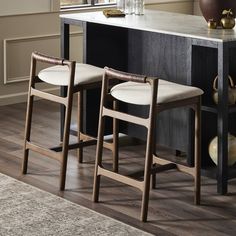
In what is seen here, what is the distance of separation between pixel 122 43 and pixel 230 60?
902mm

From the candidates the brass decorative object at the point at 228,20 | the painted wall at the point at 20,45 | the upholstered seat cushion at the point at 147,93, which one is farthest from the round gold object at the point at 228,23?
the painted wall at the point at 20,45

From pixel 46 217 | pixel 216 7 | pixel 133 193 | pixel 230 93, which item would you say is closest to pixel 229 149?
pixel 230 93

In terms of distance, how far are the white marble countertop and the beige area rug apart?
115 cm

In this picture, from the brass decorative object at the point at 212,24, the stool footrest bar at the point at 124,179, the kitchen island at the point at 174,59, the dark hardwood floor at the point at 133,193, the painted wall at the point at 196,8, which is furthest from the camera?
the painted wall at the point at 196,8

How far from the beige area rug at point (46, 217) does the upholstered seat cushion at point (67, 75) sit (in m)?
0.64

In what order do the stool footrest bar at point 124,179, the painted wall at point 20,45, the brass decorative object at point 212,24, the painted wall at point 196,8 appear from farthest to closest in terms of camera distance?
the painted wall at point 196,8 → the painted wall at point 20,45 → the brass decorative object at point 212,24 → the stool footrest bar at point 124,179

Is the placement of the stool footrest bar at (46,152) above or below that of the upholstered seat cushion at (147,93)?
below

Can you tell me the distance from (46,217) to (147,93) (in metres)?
0.83

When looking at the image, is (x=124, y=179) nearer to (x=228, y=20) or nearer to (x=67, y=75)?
(x=67, y=75)

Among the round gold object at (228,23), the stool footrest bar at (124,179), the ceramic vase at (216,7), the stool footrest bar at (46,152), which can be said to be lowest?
the stool footrest bar at (124,179)

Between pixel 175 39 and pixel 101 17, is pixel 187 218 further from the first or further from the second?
pixel 101 17

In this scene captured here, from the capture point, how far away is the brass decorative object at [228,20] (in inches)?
171

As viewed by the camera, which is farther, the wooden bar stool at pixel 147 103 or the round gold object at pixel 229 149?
the round gold object at pixel 229 149

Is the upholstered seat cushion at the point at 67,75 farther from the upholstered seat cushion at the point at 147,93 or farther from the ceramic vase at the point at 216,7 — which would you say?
the ceramic vase at the point at 216,7
